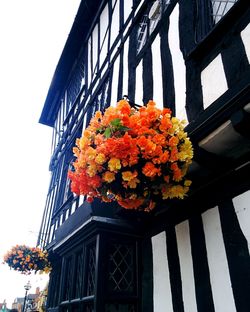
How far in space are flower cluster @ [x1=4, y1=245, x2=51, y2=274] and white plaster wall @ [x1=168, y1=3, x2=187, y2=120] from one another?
15.8ft

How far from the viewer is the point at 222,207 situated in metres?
2.65

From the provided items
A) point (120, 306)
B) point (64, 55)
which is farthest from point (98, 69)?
point (120, 306)

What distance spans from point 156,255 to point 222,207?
1.14 meters

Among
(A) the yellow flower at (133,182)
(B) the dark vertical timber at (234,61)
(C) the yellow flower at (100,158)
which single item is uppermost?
(B) the dark vertical timber at (234,61)

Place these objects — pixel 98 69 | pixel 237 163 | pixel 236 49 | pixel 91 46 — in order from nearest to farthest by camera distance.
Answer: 1. pixel 237 163
2. pixel 236 49
3. pixel 98 69
4. pixel 91 46

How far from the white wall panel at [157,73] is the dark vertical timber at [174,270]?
163 centimetres

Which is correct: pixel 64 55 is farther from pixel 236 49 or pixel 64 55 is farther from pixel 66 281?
pixel 236 49

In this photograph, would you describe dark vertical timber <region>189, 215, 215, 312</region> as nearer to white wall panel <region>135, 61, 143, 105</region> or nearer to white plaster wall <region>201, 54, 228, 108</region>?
white plaster wall <region>201, 54, 228, 108</region>

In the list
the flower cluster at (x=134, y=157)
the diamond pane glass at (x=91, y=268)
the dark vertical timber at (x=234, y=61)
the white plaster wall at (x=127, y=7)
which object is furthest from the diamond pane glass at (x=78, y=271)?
the white plaster wall at (x=127, y=7)

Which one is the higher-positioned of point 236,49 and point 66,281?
point 236,49

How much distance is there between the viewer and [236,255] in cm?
239

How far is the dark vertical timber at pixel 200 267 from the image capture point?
8.42 feet

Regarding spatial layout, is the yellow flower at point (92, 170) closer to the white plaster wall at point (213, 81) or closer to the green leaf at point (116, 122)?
the green leaf at point (116, 122)

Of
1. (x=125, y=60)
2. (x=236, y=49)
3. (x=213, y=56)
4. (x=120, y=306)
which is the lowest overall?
(x=120, y=306)
